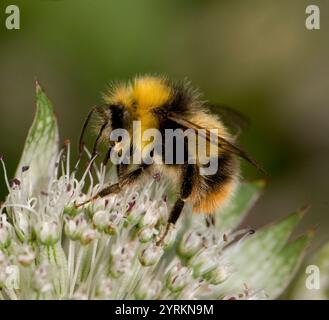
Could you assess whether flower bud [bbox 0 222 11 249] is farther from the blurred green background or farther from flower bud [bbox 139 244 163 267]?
the blurred green background

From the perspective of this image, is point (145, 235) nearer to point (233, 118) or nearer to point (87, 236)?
point (87, 236)

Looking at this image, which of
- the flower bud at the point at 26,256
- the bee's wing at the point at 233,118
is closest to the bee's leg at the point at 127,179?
the flower bud at the point at 26,256

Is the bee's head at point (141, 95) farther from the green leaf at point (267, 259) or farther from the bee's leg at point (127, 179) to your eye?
the green leaf at point (267, 259)

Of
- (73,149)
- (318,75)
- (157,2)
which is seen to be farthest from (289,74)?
(73,149)

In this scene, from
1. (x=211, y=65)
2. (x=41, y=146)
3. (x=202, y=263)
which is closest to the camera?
(x=202, y=263)

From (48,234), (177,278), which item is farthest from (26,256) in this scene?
(177,278)

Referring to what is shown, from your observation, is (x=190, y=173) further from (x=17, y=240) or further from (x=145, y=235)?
(x=17, y=240)

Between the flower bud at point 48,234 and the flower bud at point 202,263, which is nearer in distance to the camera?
the flower bud at point 48,234
